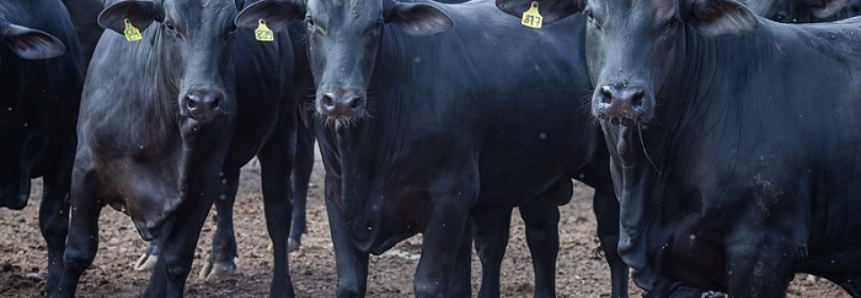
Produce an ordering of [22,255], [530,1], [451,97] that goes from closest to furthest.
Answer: [530,1] → [451,97] → [22,255]

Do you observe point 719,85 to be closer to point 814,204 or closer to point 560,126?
point 814,204

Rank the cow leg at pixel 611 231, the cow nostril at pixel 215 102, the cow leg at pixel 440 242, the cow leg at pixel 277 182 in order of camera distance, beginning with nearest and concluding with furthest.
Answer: the cow nostril at pixel 215 102 < the cow leg at pixel 440 242 < the cow leg at pixel 611 231 < the cow leg at pixel 277 182

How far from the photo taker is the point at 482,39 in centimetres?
857

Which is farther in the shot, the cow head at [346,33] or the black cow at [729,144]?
the cow head at [346,33]

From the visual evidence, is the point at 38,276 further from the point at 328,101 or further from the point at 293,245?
the point at 328,101

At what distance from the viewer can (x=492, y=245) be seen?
9391 millimetres

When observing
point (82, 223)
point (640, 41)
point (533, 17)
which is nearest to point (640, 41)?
point (640, 41)

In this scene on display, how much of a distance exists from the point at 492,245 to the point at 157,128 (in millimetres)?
2247

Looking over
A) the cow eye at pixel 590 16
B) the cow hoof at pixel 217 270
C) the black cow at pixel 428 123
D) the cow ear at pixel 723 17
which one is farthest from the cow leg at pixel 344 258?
the cow hoof at pixel 217 270

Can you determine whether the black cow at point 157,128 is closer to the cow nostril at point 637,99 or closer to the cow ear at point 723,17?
the cow nostril at point 637,99

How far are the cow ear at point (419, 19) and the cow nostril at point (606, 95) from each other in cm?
151

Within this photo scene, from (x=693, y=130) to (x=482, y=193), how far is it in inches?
75.9

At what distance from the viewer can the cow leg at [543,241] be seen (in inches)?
367

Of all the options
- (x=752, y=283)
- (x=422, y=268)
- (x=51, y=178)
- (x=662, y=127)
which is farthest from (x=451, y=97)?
(x=51, y=178)
